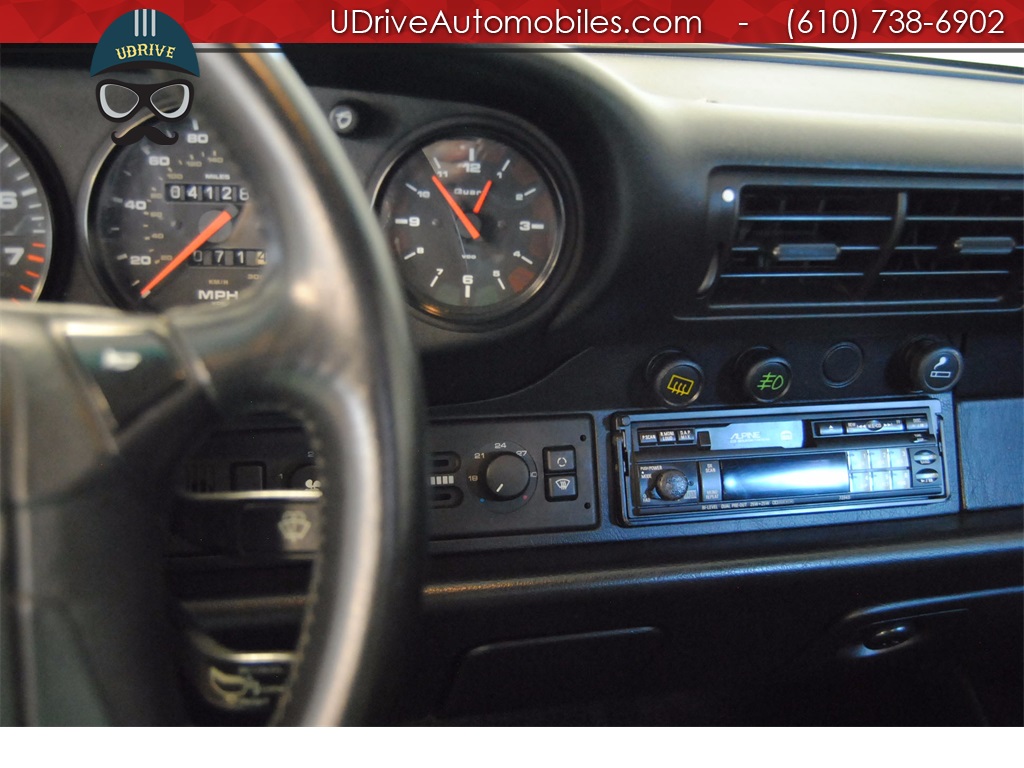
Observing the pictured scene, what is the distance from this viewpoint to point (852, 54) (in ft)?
4.48

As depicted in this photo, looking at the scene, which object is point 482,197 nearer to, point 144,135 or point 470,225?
point 470,225

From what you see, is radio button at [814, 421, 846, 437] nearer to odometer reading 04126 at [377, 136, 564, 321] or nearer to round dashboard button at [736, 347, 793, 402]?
round dashboard button at [736, 347, 793, 402]

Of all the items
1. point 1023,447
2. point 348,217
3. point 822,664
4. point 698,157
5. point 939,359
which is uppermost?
point 698,157

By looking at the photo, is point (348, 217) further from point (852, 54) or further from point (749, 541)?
point (852, 54)

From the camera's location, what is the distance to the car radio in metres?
1.33

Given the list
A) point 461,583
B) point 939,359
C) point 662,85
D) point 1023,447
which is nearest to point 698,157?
point 662,85

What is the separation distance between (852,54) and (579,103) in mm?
517

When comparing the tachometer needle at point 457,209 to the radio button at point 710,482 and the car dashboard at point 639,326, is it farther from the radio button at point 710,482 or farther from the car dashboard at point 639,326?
the radio button at point 710,482

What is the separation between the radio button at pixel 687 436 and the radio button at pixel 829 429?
8.6 inches

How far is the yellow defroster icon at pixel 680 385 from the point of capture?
1338 mm

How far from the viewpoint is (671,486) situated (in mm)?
1310

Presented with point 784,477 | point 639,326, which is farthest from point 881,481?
point 639,326

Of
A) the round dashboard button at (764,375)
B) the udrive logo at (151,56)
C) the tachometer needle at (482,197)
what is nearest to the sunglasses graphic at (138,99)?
the udrive logo at (151,56)

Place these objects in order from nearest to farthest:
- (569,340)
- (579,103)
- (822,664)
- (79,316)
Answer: (79,316)
(579,103)
(569,340)
(822,664)
